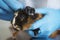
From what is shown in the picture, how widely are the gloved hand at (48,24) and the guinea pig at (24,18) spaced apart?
0.03 meters

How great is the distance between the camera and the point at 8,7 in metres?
0.98

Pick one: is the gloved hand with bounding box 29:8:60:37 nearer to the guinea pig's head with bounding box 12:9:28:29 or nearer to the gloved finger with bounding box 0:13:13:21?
the guinea pig's head with bounding box 12:9:28:29

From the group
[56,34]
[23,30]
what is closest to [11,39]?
[23,30]

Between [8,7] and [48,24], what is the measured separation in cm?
33

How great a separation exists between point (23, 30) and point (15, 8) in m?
0.18

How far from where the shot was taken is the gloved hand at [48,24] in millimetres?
933

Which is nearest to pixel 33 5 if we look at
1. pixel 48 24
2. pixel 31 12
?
pixel 31 12

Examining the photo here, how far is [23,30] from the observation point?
3.14 feet

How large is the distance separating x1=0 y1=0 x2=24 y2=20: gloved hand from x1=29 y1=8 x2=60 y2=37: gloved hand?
0.18 meters

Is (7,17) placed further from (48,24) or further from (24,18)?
(48,24)

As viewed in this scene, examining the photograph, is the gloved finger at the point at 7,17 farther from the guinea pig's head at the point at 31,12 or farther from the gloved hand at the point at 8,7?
the guinea pig's head at the point at 31,12

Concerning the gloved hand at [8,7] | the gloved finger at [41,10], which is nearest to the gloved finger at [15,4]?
the gloved hand at [8,7]

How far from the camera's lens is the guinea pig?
950mm

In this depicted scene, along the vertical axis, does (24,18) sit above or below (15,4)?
below
